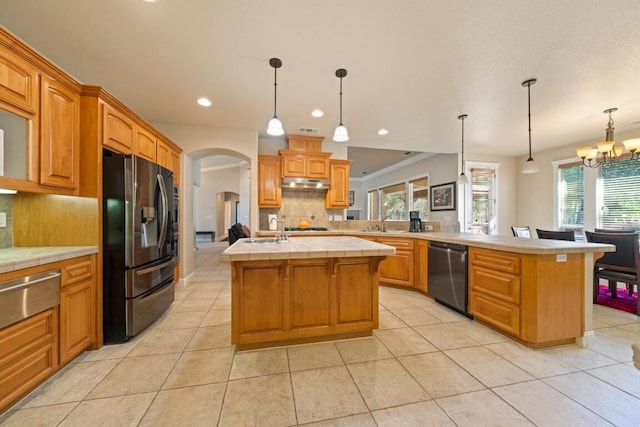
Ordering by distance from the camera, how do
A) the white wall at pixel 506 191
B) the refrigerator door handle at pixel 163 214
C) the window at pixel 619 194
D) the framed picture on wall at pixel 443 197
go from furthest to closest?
the white wall at pixel 506 191 → the framed picture on wall at pixel 443 197 → the window at pixel 619 194 → the refrigerator door handle at pixel 163 214

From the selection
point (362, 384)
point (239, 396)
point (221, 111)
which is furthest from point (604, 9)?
point (221, 111)

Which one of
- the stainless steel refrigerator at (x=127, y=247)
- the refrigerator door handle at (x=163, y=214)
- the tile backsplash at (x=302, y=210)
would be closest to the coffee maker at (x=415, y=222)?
the tile backsplash at (x=302, y=210)

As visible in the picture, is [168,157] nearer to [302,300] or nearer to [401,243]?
[302,300]

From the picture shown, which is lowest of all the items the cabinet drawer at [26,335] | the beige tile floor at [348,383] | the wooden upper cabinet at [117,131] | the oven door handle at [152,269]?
the beige tile floor at [348,383]

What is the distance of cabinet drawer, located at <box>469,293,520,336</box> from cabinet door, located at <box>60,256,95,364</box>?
12.1 feet

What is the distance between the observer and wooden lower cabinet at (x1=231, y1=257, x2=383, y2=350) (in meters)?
2.07

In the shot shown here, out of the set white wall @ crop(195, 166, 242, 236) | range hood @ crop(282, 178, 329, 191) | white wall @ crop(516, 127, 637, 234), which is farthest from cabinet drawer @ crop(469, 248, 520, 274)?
white wall @ crop(195, 166, 242, 236)

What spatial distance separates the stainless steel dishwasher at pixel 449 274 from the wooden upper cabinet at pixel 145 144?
3874 mm

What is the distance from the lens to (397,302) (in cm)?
336

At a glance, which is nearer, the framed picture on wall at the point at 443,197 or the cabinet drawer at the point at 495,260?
the cabinet drawer at the point at 495,260

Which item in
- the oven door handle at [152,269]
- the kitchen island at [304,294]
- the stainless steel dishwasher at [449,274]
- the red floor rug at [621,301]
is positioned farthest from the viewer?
the red floor rug at [621,301]

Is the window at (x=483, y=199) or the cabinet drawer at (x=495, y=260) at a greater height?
the window at (x=483, y=199)

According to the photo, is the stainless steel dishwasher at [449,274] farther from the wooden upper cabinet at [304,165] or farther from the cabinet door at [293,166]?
the cabinet door at [293,166]

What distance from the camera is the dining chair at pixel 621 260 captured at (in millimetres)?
2889
